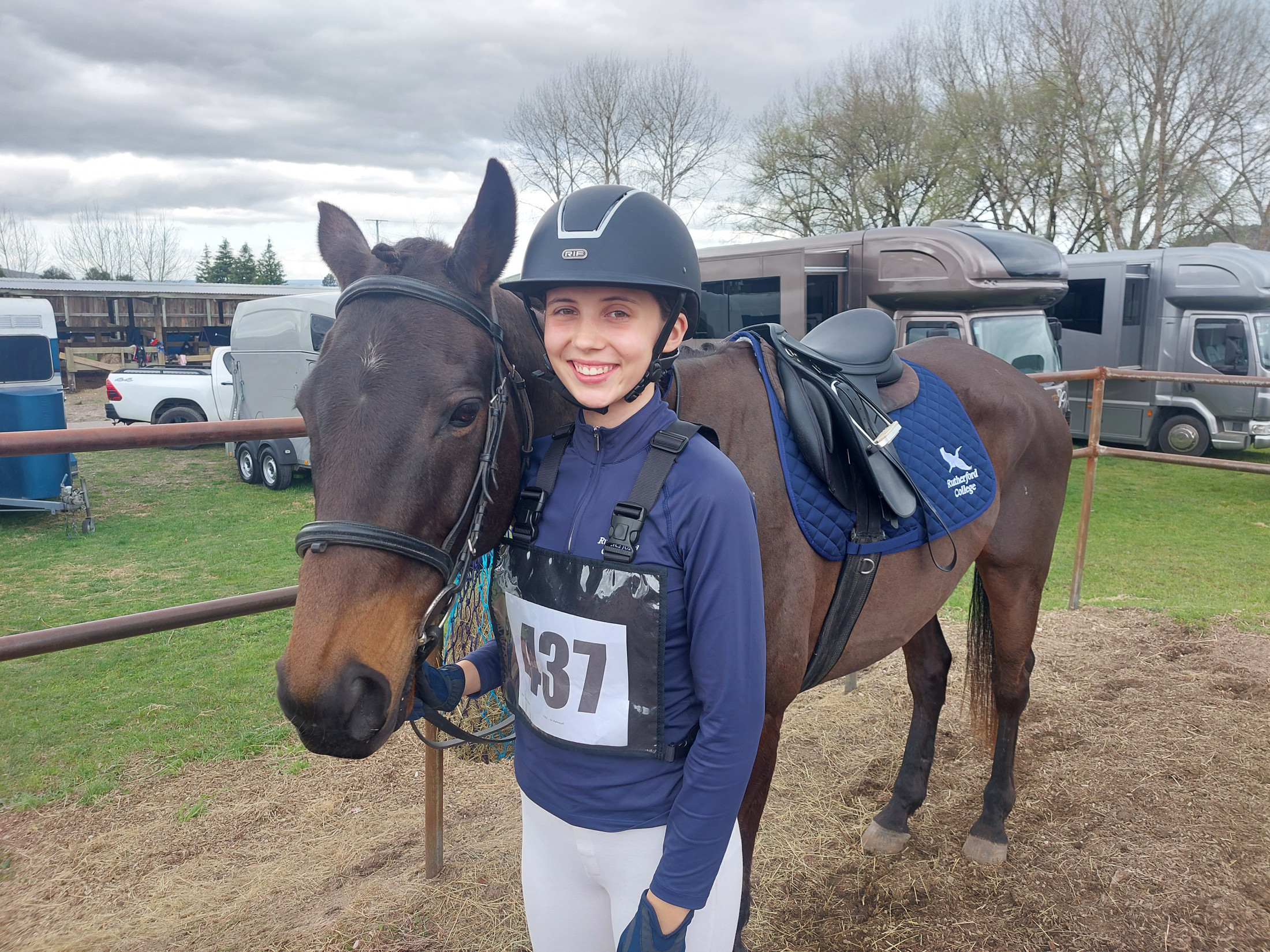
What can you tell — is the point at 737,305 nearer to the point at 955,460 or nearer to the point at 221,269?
the point at 955,460

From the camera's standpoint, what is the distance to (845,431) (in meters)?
2.13

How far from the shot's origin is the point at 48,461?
8.84 metres

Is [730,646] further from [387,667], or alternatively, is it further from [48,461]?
[48,461]

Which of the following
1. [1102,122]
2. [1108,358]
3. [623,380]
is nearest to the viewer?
[623,380]

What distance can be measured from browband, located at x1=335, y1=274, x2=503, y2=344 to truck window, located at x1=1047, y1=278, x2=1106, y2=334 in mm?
13430

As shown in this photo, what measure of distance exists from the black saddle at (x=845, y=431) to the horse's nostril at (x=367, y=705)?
1232 mm

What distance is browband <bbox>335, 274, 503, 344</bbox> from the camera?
1459mm

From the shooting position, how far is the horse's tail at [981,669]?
3295 mm

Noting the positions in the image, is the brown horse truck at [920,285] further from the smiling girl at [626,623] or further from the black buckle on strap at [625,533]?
the black buckle on strap at [625,533]

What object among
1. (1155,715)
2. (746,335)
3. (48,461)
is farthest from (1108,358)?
(48,461)

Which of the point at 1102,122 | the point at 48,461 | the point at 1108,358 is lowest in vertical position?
the point at 48,461

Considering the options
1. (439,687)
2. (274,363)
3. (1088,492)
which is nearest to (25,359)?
(274,363)

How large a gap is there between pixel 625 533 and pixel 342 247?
0.98 metres

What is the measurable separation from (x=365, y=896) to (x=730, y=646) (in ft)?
7.04
